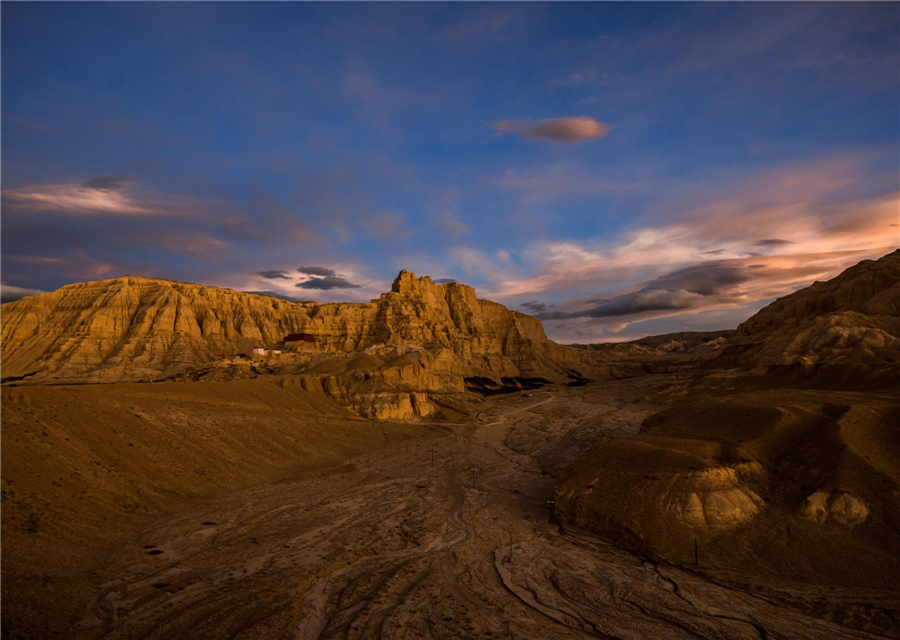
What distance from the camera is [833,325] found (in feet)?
171

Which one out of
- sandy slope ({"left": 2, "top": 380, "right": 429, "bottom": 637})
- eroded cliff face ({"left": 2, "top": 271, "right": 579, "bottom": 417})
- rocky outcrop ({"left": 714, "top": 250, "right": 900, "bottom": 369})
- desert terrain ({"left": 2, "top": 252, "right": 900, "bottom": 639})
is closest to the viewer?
desert terrain ({"left": 2, "top": 252, "right": 900, "bottom": 639})

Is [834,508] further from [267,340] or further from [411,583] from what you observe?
[267,340]

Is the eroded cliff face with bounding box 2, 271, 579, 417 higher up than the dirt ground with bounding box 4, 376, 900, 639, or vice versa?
the eroded cliff face with bounding box 2, 271, 579, 417

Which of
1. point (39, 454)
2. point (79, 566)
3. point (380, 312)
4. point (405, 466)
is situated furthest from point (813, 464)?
point (380, 312)

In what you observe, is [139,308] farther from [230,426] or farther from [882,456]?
[882,456]

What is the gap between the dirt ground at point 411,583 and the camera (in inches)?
427

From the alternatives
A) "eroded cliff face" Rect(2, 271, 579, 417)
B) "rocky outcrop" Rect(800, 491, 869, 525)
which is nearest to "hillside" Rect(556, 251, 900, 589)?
"rocky outcrop" Rect(800, 491, 869, 525)

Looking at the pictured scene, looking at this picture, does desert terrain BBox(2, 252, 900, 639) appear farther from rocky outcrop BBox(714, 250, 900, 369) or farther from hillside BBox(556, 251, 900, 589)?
rocky outcrop BBox(714, 250, 900, 369)

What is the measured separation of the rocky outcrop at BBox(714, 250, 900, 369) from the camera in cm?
4669

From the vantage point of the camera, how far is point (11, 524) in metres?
13.7

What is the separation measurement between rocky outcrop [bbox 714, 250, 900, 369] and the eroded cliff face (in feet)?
136

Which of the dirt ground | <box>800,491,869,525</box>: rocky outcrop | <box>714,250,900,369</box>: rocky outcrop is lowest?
the dirt ground

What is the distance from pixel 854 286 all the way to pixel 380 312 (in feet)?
275

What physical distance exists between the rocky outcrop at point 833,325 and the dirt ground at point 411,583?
42.2 metres
